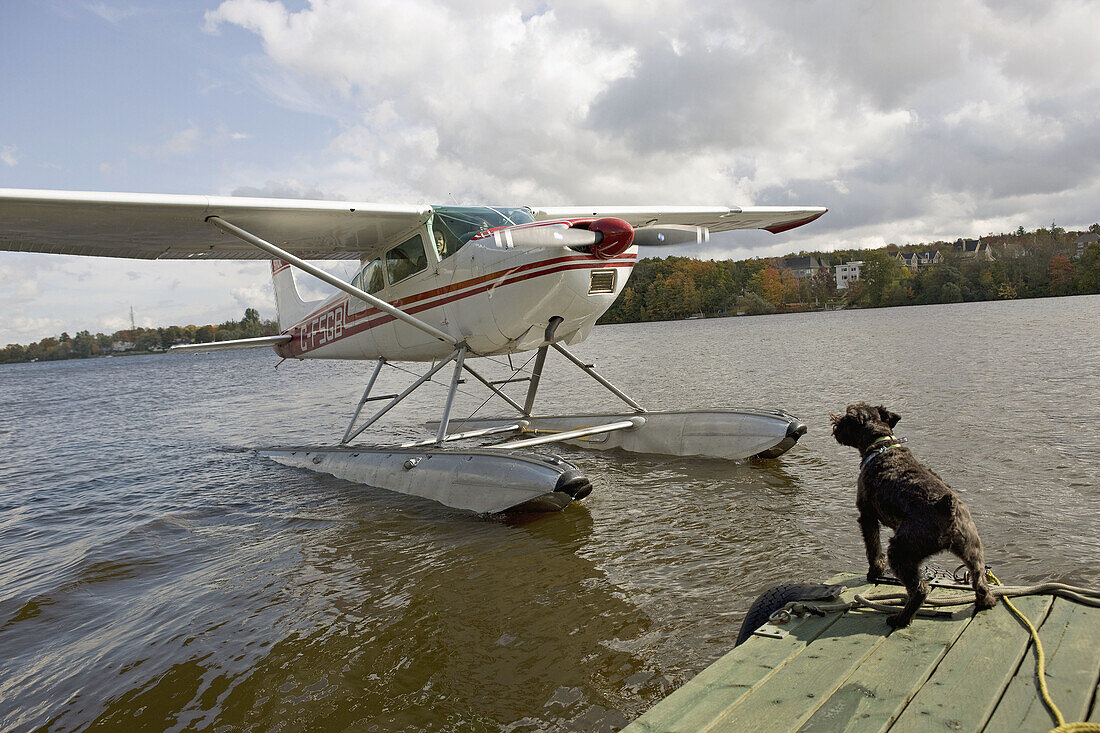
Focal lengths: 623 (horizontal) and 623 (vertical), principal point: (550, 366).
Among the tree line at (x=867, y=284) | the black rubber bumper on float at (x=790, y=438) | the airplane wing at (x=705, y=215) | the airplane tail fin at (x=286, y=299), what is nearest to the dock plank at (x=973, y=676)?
the black rubber bumper on float at (x=790, y=438)

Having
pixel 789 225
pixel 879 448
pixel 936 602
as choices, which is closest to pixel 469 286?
pixel 879 448

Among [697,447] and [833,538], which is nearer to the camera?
[833,538]

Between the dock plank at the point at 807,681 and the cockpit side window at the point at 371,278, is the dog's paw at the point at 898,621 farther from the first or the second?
the cockpit side window at the point at 371,278

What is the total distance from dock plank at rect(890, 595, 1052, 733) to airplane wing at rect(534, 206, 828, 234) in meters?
6.55

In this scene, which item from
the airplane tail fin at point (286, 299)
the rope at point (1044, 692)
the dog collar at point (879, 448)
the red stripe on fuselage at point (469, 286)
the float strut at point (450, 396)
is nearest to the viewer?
the rope at point (1044, 692)

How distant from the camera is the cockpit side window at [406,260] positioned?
8.01 m

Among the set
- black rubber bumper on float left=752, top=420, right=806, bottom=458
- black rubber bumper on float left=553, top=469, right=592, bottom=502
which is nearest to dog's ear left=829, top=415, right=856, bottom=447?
black rubber bumper on float left=553, top=469, right=592, bottom=502

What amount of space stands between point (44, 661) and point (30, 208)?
421cm

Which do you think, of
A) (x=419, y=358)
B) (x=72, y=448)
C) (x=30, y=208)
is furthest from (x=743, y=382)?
(x=72, y=448)

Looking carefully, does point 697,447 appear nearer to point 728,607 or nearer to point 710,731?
point 728,607

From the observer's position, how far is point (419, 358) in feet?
29.0

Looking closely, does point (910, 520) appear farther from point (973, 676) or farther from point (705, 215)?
point (705, 215)

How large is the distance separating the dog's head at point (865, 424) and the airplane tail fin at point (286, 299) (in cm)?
1082

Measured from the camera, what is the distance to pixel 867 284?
85750 millimetres
